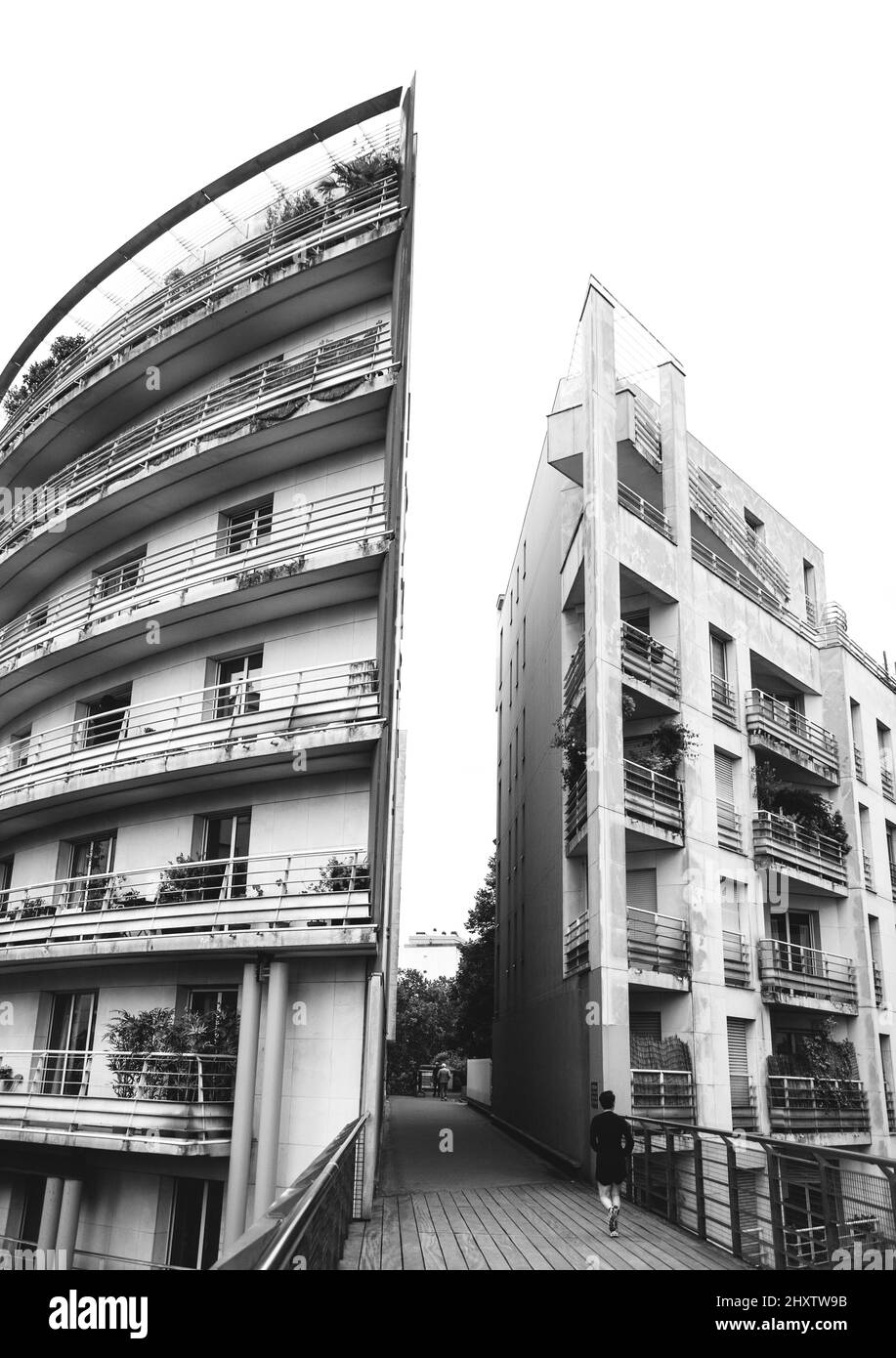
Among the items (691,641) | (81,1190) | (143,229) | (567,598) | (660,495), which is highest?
(143,229)

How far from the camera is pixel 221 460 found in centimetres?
1931

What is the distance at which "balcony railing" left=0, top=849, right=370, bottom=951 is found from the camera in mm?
15578

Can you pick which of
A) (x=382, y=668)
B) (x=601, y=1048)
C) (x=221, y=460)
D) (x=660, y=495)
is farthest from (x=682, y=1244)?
(x=660, y=495)

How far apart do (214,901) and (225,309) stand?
37.3ft

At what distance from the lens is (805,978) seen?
23500mm

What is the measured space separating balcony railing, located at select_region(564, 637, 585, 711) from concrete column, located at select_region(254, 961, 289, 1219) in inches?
361

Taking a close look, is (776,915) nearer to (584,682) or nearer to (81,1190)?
(584,682)

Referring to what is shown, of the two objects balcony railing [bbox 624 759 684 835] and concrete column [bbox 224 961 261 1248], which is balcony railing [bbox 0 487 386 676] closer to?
concrete column [bbox 224 961 261 1248]

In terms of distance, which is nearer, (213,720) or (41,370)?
(213,720)

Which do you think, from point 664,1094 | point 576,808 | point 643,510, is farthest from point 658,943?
point 643,510

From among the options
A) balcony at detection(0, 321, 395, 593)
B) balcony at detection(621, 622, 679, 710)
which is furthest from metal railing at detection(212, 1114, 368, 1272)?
balcony at detection(0, 321, 395, 593)

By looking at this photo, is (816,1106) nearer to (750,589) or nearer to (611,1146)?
(750,589)
